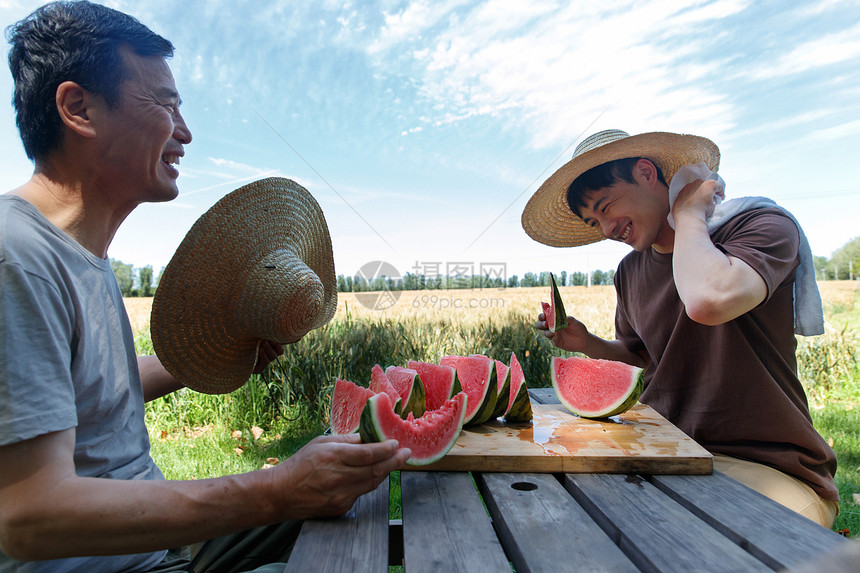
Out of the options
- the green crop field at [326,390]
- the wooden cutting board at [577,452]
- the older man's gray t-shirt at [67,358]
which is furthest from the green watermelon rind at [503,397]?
the green crop field at [326,390]

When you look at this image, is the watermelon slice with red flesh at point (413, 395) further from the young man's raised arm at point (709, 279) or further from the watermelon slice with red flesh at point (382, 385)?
the young man's raised arm at point (709, 279)

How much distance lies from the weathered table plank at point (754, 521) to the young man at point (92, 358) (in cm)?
91

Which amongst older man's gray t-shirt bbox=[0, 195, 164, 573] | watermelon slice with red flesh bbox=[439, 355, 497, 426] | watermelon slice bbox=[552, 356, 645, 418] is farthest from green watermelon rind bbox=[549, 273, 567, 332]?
older man's gray t-shirt bbox=[0, 195, 164, 573]

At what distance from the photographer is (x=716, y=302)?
7.13 feet

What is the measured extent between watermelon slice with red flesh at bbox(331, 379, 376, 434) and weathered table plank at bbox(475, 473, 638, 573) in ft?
1.77

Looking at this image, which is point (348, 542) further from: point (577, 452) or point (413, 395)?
point (577, 452)

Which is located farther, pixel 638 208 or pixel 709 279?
pixel 638 208

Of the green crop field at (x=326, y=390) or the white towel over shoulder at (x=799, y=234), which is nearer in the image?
the white towel over shoulder at (x=799, y=234)

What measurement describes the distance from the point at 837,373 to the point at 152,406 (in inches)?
396

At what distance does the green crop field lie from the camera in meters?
5.45

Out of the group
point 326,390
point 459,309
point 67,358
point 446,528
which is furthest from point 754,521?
point 459,309

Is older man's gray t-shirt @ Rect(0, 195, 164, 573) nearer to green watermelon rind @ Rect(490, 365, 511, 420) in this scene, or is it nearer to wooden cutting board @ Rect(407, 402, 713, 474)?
wooden cutting board @ Rect(407, 402, 713, 474)

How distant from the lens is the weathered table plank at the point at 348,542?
1.20 m

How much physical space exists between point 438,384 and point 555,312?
1.05 m
